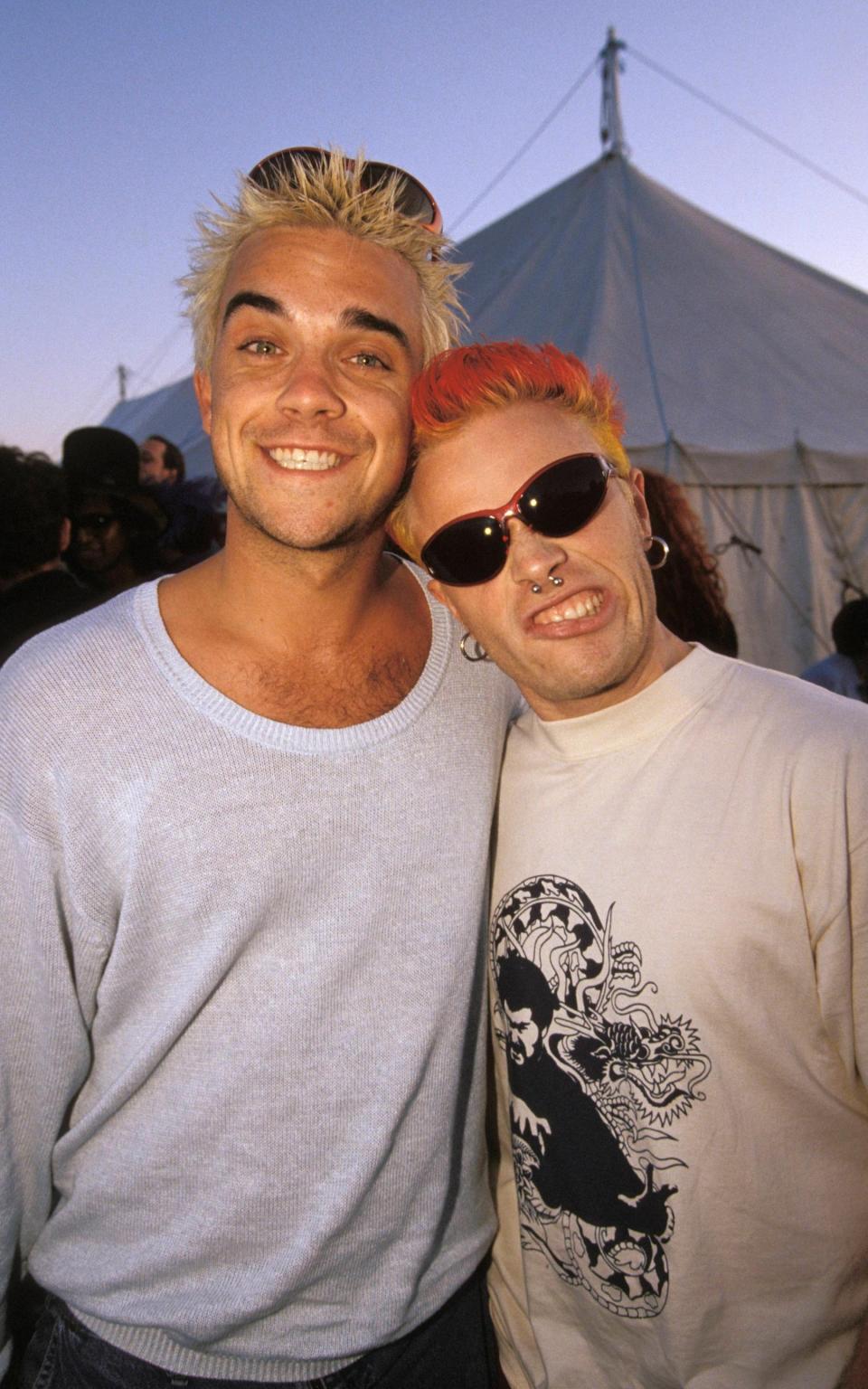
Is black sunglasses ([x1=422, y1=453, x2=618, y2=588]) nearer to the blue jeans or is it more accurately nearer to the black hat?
the blue jeans

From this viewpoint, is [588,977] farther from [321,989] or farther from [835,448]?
[835,448]

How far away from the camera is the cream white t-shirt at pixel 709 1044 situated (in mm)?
1314

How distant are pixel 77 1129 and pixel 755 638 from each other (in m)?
7.11

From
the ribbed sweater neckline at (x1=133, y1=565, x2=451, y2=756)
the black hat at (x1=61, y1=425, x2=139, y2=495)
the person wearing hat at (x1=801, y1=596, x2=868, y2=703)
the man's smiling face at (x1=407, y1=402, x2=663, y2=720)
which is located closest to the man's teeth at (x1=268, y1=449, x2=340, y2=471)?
the man's smiling face at (x1=407, y1=402, x2=663, y2=720)

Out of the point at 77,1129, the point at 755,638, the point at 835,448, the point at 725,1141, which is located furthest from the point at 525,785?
the point at 835,448

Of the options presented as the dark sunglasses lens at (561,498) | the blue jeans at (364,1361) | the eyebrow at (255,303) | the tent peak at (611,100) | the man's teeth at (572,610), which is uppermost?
the tent peak at (611,100)

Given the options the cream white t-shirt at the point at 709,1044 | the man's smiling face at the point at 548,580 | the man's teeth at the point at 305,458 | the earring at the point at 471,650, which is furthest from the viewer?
the earring at the point at 471,650

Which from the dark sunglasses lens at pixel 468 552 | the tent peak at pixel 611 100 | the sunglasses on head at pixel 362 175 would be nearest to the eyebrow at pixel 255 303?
the sunglasses on head at pixel 362 175

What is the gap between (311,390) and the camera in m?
1.67

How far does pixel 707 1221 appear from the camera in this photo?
53.6 inches

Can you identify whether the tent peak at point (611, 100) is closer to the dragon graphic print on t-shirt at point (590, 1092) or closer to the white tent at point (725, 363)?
the white tent at point (725, 363)

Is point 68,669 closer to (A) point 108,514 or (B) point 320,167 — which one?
(B) point 320,167

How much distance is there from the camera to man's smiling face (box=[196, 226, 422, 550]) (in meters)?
1.69

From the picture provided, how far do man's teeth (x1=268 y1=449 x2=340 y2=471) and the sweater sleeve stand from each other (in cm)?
81
